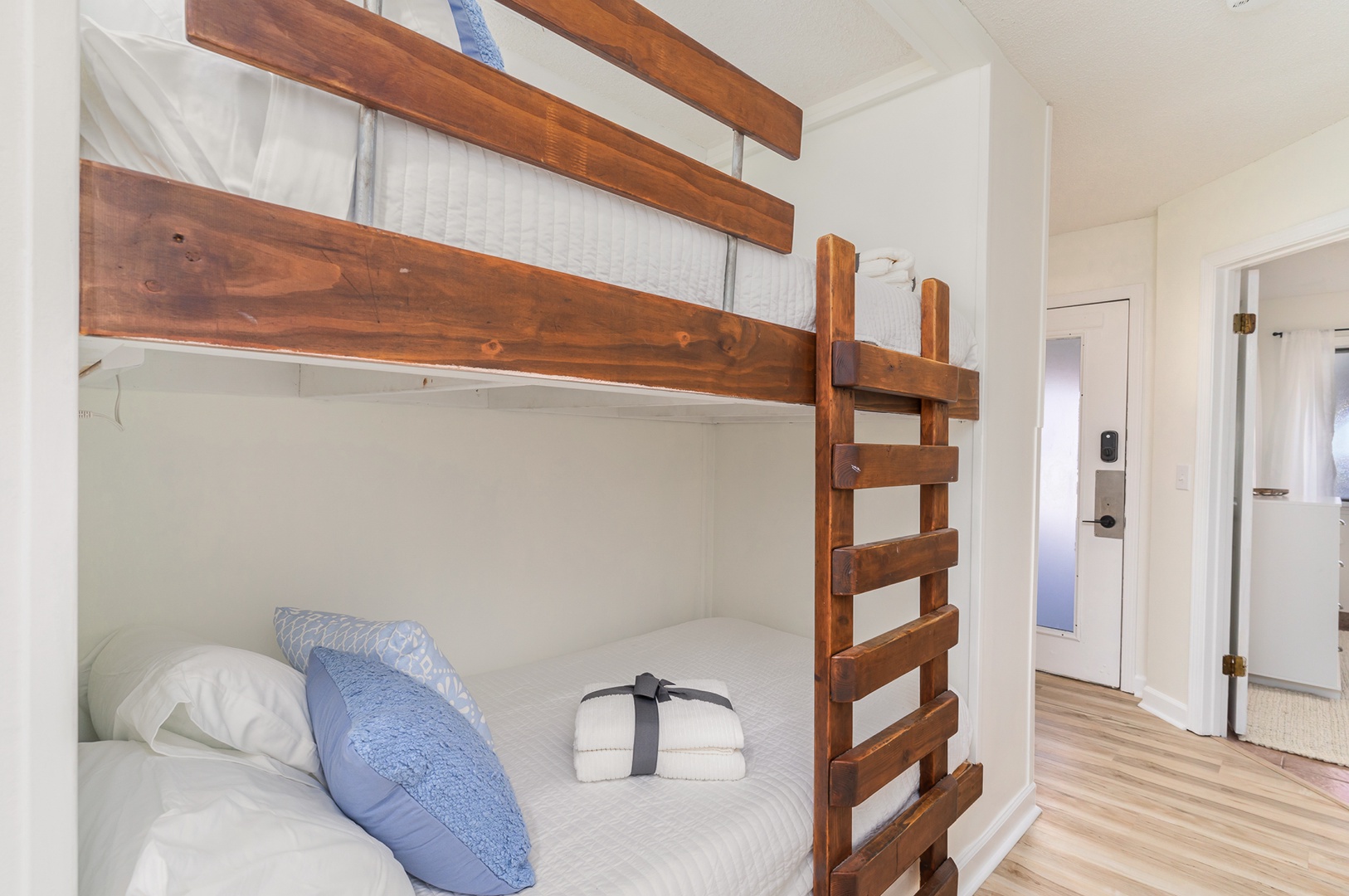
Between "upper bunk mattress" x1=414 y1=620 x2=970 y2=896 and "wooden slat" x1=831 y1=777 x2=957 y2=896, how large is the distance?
0.04m

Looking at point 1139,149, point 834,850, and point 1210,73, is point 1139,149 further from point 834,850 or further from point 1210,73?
point 834,850

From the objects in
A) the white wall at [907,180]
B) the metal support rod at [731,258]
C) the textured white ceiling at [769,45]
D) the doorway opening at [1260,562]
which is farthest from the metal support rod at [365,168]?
the doorway opening at [1260,562]

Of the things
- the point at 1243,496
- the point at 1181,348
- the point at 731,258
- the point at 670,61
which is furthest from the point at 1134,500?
the point at 670,61

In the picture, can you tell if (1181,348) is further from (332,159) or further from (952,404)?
(332,159)

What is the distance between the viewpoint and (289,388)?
1699 mm

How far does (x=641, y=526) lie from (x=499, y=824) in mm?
1643

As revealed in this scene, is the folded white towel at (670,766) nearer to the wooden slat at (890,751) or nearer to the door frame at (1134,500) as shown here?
the wooden slat at (890,751)

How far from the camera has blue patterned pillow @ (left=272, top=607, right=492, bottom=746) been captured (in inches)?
49.7

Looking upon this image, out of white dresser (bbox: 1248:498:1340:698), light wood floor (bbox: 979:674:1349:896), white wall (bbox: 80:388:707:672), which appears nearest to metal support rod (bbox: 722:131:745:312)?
white wall (bbox: 80:388:707:672)

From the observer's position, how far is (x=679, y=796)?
4.44ft

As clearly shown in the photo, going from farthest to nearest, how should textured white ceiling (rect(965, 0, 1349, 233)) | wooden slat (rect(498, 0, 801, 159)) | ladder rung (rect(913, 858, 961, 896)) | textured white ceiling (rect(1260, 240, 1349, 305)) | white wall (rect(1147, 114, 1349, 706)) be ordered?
textured white ceiling (rect(1260, 240, 1349, 305)) < white wall (rect(1147, 114, 1349, 706)) < textured white ceiling (rect(965, 0, 1349, 233)) < ladder rung (rect(913, 858, 961, 896)) < wooden slat (rect(498, 0, 801, 159))

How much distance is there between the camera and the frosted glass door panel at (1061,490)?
147 inches

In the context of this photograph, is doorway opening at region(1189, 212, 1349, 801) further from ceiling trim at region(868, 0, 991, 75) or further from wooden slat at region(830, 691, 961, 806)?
wooden slat at region(830, 691, 961, 806)

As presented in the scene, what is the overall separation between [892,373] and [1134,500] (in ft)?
9.39
